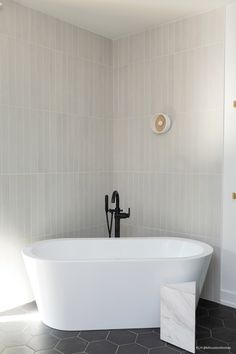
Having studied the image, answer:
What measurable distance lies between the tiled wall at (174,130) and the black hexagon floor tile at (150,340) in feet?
3.05

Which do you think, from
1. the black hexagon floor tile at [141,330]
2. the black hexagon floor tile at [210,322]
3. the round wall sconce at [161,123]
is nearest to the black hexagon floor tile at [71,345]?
the black hexagon floor tile at [141,330]

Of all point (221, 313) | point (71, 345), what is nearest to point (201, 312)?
point (221, 313)

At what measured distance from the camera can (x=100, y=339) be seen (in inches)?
102

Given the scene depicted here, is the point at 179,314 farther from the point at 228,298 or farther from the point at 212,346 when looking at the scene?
the point at 228,298

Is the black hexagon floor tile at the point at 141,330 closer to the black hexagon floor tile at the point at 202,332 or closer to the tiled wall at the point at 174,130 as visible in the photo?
the black hexagon floor tile at the point at 202,332

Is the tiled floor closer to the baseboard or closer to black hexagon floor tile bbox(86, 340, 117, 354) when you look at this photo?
black hexagon floor tile bbox(86, 340, 117, 354)

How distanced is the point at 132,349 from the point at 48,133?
2.02m

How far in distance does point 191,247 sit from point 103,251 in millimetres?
823

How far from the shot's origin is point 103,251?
336 centimetres

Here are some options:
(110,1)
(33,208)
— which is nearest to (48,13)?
(110,1)

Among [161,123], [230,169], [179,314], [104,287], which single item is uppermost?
[161,123]

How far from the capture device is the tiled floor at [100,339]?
8.03 ft

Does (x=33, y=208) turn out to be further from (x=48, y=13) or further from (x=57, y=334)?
(x=48, y=13)

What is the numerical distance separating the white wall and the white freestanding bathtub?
464 mm
